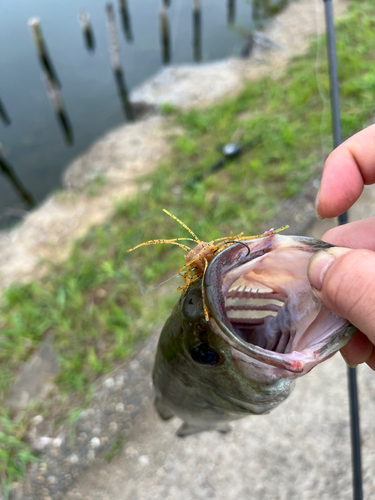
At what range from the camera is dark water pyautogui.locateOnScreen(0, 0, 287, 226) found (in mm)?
7977

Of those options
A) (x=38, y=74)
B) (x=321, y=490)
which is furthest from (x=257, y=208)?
(x=38, y=74)

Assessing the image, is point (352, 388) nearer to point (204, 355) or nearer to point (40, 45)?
point (204, 355)

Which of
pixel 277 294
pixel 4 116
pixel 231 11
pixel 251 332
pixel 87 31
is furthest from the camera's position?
pixel 231 11

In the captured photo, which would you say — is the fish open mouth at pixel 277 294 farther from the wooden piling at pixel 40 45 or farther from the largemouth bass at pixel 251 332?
the wooden piling at pixel 40 45

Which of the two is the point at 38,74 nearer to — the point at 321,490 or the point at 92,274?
the point at 92,274

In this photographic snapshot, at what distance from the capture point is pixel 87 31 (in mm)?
10203

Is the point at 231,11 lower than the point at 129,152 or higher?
higher

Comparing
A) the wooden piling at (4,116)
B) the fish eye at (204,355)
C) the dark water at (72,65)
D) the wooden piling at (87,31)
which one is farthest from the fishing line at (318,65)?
the wooden piling at (4,116)

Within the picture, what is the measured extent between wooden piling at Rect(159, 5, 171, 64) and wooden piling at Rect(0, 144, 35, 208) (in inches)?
236

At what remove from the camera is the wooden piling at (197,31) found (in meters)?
10.5

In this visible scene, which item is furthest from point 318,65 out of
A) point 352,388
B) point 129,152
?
point 352,388

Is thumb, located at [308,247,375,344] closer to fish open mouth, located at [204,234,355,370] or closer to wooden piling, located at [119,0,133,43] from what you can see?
fish open mouth, located at [204,234,355,370]

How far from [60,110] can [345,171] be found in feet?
28.6

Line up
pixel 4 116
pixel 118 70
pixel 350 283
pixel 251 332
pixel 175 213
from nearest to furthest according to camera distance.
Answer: pixel 350 283, pixel 251 332, pixel 175 213, pixel 4 116, pixel 118 70
